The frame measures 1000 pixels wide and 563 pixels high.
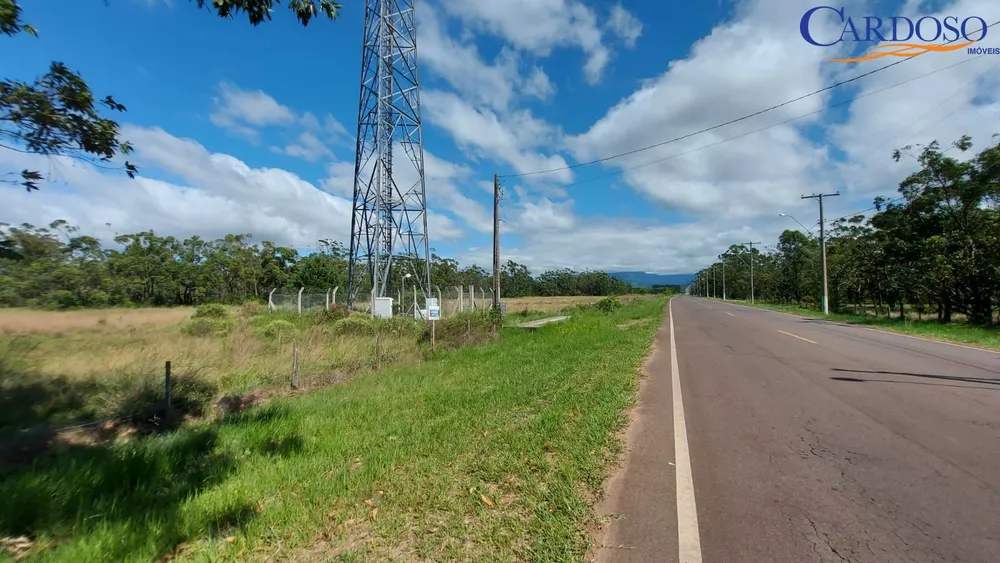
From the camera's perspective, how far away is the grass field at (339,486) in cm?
311

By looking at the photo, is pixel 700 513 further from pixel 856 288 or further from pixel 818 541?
pixel 856 288

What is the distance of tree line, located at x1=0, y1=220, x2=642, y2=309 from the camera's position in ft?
22.6

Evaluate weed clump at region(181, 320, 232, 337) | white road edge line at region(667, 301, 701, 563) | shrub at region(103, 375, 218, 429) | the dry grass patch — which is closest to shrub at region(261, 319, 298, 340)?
weed clump at region(181, 320, 232, 337)

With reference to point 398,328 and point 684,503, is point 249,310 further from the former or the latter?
point 684,503

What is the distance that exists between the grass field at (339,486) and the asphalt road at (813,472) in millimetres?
506

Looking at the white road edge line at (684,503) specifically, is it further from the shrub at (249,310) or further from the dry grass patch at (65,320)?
the shrub at (249,310)

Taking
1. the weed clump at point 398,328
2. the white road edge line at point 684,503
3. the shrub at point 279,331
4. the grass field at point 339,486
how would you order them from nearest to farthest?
the white road edge line at point 684,503 → the grass field at point 339,486 → the shrub at point 279,331 → the weed clump at point 398,328

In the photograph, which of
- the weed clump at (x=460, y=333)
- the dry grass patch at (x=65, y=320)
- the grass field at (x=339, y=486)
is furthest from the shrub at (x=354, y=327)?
the grass field at (x=339, y=486)

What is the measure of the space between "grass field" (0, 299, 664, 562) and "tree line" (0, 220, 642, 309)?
3.51 meters

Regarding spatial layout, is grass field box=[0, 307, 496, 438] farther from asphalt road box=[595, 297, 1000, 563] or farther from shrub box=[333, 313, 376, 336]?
asphalt road box=[595, 297, 1000, 563]

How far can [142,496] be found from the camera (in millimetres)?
3844

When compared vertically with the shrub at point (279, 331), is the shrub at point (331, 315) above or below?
above

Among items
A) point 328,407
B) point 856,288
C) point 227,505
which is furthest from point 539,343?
point 856,288

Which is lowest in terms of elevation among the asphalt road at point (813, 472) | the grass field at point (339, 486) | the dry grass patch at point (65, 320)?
the grass field at point (339, 486)
